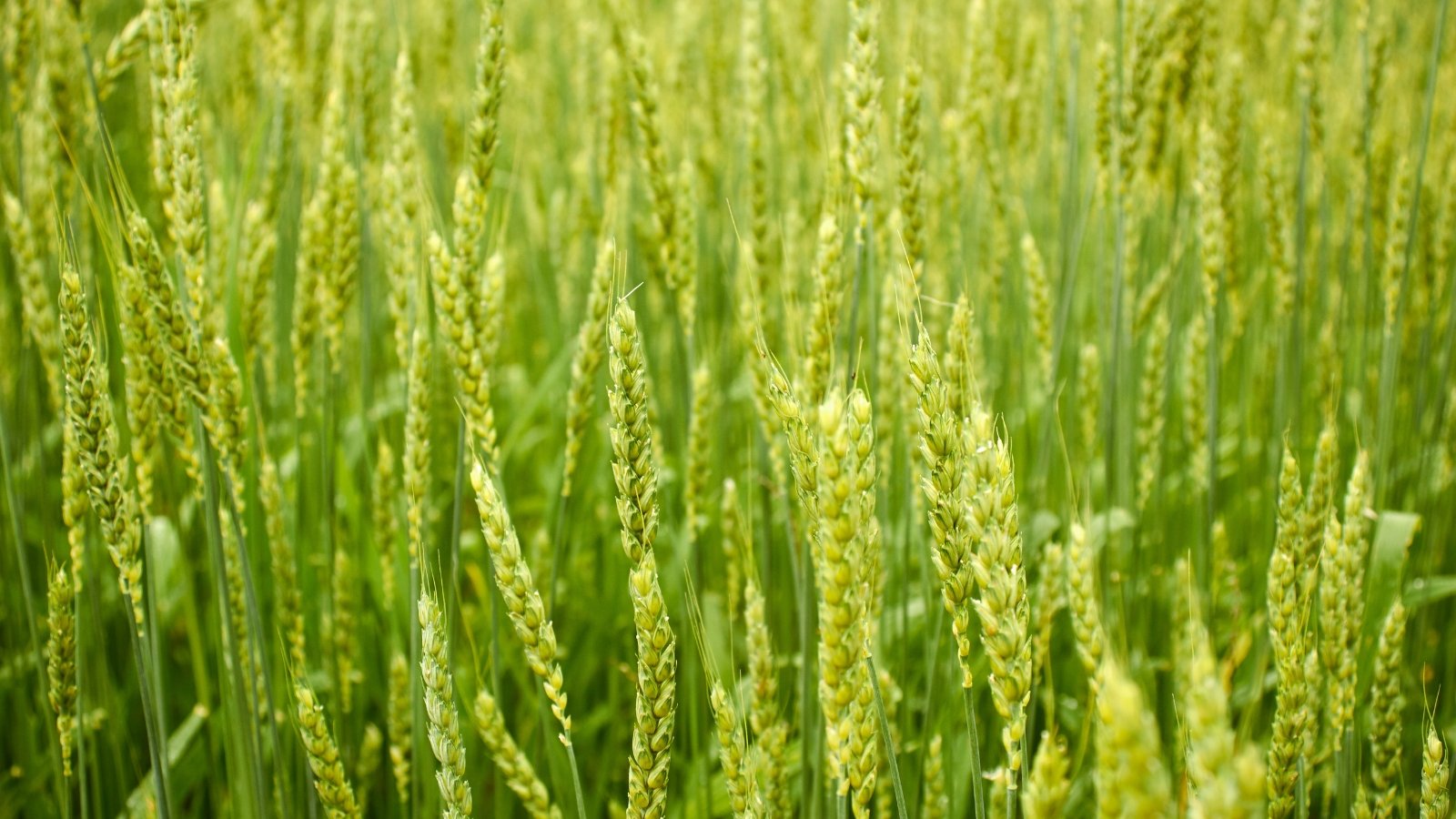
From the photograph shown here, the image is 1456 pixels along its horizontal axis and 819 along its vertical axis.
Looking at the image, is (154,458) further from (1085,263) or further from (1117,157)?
(1085,263)

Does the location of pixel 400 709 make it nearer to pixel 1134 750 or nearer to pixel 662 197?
pixel 662 197

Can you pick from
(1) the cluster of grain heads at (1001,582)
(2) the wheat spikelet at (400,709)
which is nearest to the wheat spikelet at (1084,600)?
(1) the cluster of grain heads at (1001,582)

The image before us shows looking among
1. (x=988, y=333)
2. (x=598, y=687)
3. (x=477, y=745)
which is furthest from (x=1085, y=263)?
(x=477, y=745)

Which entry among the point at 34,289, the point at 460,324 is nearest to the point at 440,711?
the point at 460,324

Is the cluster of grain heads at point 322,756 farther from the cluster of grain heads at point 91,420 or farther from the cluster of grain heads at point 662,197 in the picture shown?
the cluster of grain heads at point 662,197

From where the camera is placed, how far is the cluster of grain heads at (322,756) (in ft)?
3.15

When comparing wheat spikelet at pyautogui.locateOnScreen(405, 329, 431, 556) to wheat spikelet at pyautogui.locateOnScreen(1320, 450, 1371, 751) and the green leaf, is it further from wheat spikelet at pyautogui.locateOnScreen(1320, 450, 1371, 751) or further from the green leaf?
the green leaf

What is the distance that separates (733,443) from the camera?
2355 mm

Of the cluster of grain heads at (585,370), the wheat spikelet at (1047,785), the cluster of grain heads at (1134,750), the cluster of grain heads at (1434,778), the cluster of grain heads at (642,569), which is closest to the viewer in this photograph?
the cluster of grain heads at (1134,750)

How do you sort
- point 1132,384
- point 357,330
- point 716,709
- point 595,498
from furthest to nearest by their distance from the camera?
point 357,330 < point 595,498 < point 1132,384 < point 716,709

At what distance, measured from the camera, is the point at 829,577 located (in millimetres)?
757

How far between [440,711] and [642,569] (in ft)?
0.77

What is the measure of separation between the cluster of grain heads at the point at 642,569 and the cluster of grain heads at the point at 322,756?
0.31 metres

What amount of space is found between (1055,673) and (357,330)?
6.79 ft
